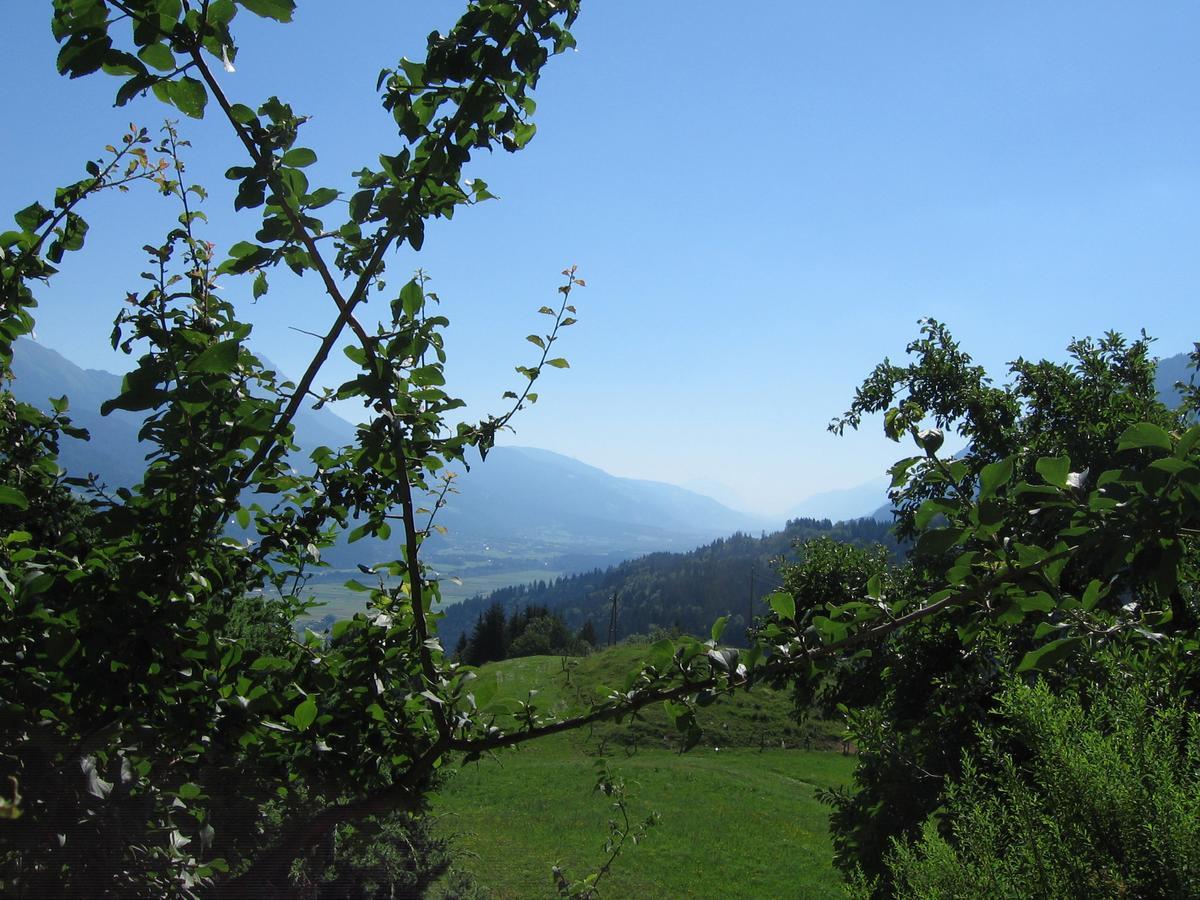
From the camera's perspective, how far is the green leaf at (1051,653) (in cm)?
118

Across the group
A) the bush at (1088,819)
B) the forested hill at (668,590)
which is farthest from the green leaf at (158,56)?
the forested hill at (668,590)

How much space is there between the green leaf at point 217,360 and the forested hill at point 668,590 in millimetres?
112023

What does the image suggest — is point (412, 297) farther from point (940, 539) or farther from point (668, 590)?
point (668, 590)

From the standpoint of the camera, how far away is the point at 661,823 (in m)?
7.65

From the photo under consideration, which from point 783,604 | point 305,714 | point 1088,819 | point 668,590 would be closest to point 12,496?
point 305,714

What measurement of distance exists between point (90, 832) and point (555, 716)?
0.81m

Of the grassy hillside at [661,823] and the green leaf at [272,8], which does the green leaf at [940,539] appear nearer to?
the green leaf at [272,8]

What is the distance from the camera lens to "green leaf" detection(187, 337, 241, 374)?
124cm

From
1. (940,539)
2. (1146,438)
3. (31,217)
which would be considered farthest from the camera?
(31,217)

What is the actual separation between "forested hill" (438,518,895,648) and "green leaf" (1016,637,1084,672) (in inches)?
4404

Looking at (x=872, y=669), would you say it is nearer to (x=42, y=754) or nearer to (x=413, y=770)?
(x=413, y=770)

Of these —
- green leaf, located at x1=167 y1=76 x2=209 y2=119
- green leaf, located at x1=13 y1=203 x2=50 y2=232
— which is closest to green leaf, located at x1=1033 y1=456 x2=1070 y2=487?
green leaf, located at x1=167 y1=76 x2=209 y2=119

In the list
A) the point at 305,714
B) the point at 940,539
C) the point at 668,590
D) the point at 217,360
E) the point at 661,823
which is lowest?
the point at 668,590

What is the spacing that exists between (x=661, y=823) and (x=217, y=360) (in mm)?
7552
